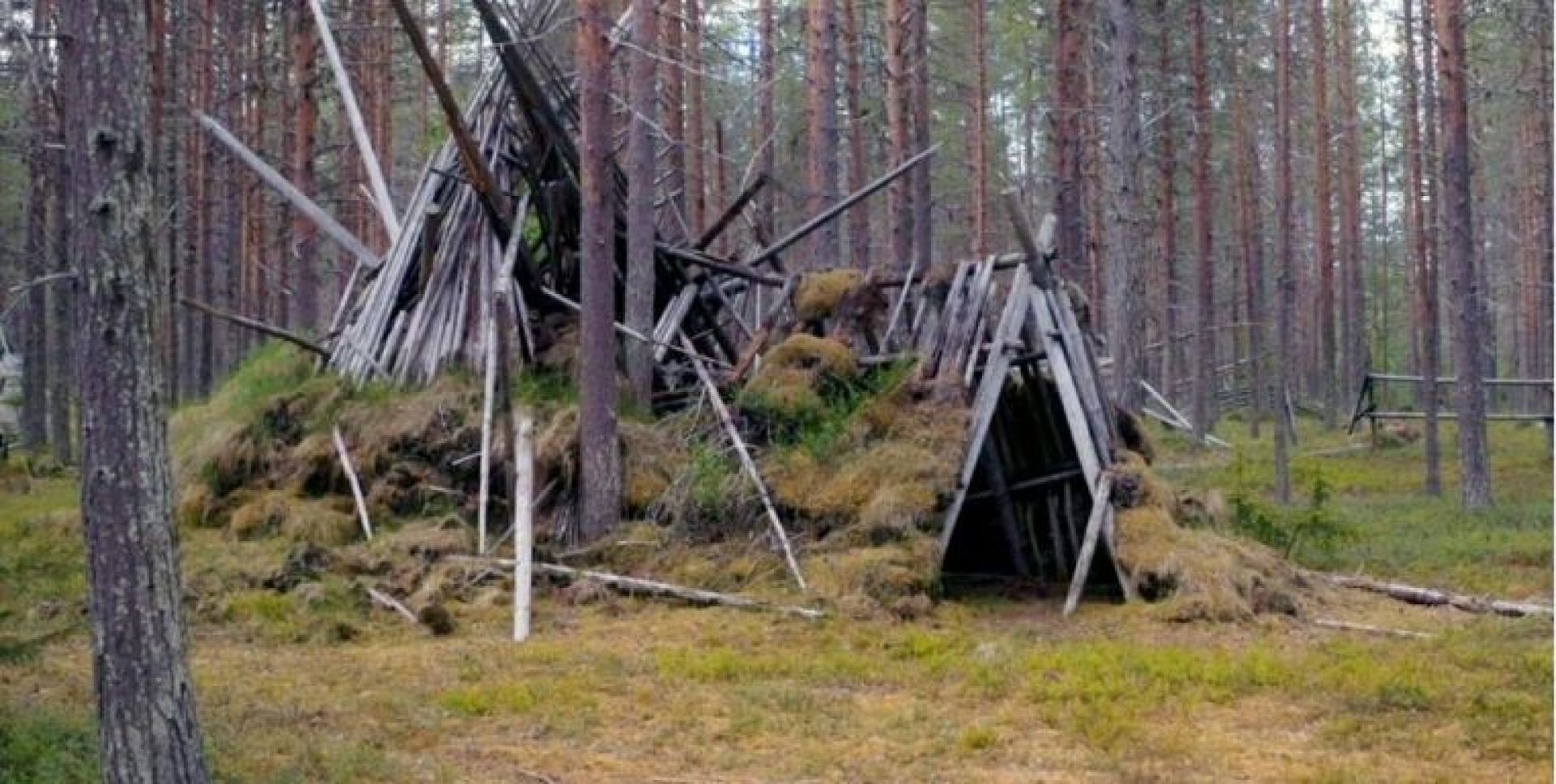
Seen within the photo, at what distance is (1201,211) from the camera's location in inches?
1061

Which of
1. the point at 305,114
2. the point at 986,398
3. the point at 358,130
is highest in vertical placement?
the point at 305,114

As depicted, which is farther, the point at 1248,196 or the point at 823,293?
the point at 1248,196

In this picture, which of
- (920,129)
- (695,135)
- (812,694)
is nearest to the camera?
(812,694)

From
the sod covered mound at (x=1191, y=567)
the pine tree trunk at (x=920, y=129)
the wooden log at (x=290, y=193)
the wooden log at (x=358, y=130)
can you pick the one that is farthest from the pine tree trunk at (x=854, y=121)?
the sod covered mound at (x=1191, y=567)

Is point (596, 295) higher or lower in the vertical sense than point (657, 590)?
higher

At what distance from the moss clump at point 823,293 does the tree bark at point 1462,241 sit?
819 cm

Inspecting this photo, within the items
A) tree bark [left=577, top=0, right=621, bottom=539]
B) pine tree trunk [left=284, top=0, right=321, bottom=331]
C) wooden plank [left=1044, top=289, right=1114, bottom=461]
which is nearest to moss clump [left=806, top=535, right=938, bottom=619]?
wooden plank [left=1044, top=289, right=1114, bottom=461]

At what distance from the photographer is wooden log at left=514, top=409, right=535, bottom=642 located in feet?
33.6

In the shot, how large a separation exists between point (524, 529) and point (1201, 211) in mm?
19072

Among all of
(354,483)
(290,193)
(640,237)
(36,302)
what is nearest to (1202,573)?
(640,237)

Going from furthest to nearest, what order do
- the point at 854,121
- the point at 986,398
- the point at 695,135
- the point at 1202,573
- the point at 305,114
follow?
the point at 695,135
the point at 854,121
the point at 305,114
the point at 986,398
the point at 1202,573

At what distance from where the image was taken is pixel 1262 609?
10.7 meters

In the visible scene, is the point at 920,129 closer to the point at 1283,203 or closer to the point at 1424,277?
the point at 1283,203

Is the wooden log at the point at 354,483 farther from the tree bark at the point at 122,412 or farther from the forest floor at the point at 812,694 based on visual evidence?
the tree bark at the point at 122,412
